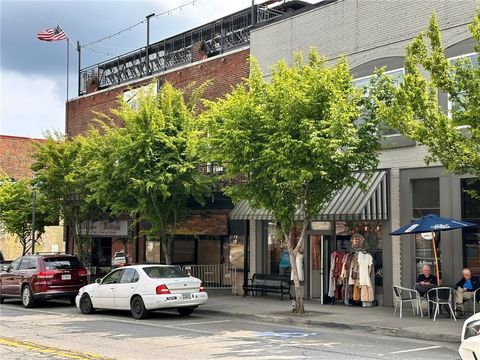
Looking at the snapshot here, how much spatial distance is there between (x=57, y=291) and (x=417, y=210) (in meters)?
11.3

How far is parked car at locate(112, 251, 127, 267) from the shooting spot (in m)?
26.9

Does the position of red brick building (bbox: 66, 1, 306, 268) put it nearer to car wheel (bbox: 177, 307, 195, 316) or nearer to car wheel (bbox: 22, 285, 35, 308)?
car wheel (bbox: 177, 307, 195, 316)

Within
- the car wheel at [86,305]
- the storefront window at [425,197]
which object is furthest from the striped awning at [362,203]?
the car wheel at [86,305]

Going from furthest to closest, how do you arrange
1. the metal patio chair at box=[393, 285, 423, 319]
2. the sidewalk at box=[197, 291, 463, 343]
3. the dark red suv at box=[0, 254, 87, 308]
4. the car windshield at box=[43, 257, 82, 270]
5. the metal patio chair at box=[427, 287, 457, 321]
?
the car windshield at box=[43, 257, 82, 270] → the dark red suv at box=[0, 254, 87, 308] → the metal patio chair at box=[393, 285, 423, 319] → the metal patio chair at box=[427, 287, 457, 321] → the sidewalk at box=[197, 291, 463, 343]

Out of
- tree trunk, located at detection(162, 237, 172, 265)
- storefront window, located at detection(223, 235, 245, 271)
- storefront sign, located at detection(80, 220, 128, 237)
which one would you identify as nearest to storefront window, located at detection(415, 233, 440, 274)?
storefront window, located at detection(223, 235, 245, 271)

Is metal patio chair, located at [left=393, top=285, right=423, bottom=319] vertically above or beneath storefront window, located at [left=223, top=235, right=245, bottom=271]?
beneath

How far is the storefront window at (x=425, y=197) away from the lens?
16.8m

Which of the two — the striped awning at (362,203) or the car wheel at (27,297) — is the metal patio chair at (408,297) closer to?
the striped awning at (362,203)

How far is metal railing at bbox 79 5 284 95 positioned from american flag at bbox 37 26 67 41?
2435 mm

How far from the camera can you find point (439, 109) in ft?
43.7

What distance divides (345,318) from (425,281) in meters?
2.40

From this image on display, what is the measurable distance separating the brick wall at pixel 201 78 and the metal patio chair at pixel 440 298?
9.36 m

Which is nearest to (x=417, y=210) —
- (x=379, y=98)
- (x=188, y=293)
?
(x=379, y=98)

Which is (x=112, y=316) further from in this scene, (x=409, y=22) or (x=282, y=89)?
(x=409, y=22)
